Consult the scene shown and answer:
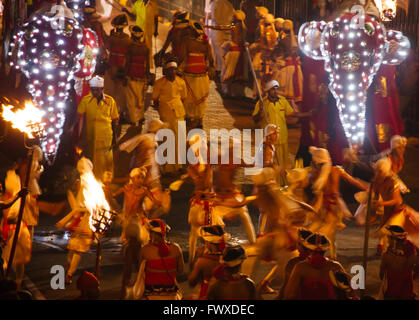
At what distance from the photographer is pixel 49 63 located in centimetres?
1396

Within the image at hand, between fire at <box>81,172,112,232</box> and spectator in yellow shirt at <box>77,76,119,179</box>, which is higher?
spectator in yellow shirt at <box>77,76,119,179</box>

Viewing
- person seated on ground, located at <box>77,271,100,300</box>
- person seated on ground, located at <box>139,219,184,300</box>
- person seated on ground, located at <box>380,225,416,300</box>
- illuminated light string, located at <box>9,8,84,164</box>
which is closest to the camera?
person seated on ground, located at <box>77,271,100,300</box>

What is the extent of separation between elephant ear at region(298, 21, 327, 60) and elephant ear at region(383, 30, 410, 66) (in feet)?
3.54

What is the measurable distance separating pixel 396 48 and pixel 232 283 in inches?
326

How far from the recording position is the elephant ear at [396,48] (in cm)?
1468

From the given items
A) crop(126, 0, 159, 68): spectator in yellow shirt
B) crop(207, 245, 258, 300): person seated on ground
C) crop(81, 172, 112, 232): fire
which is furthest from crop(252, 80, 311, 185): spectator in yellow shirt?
crop(207, 245, 258, 300): person seated on ground

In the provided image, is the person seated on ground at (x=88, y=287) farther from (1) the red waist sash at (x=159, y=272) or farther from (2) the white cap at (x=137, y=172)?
(2) the white cap at (x=137, y=172)

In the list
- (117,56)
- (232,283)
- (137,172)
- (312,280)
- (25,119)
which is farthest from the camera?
(117,56)

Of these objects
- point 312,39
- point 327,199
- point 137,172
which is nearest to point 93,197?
point 137,172

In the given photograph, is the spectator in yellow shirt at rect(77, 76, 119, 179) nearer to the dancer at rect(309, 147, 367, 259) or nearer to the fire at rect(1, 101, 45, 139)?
the dancer at rect(309, 147, 367, 259)

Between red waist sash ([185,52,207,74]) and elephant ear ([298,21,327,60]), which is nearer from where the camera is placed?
red waist sash ([185,52,207,74])

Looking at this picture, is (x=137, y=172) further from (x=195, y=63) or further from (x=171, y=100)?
(x=195, y=63)

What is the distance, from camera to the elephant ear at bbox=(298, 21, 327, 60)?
1476 cm

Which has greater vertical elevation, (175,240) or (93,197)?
(93,197)
